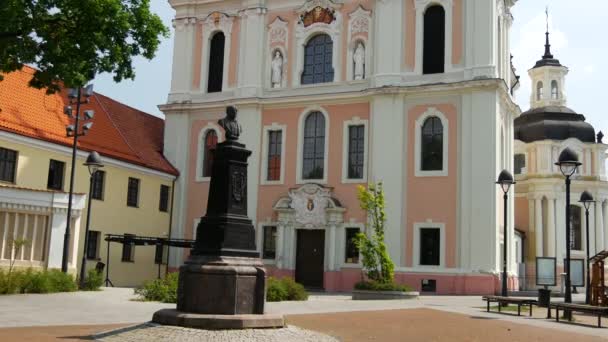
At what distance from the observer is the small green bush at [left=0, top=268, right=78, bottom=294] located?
20547 millimetres

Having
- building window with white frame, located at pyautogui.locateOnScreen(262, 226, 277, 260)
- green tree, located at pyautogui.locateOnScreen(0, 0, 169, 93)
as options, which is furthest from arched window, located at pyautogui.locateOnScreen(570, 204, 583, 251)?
green tree, located at pyautogui.locateOnScreen(0, 0, 169, 93)

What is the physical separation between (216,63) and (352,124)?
8886 mm

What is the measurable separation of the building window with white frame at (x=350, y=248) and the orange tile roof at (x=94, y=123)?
10.0 meters

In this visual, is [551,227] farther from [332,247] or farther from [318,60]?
[318,60]

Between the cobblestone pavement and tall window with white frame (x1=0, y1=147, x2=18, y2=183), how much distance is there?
657 inches

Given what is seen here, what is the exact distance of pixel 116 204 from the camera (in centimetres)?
3194

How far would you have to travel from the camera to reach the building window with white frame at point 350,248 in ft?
105

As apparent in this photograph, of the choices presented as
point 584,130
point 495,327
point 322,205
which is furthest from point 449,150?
point 584,130

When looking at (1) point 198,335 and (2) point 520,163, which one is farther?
(2) point 520,163

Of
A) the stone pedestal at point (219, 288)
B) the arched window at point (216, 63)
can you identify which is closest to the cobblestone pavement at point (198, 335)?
the stone pedestal at point (219, 288)

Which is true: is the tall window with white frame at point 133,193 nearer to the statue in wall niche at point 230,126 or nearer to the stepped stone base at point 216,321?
the statue in wall niche at point 230,126

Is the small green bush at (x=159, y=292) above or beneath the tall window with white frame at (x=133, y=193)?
beneath

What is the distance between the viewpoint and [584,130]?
50.4 metres

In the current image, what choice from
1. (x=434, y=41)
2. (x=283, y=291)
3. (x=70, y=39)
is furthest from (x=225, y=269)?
(x=434, y=41)
